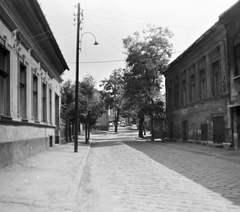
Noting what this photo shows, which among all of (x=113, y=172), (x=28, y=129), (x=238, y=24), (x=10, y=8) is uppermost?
(x=238, y=24)

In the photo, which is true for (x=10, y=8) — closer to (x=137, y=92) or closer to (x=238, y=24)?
(x=238, y=24)

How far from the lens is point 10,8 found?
33.6 ft

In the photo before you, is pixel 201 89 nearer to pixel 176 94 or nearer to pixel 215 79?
pixel 215 79

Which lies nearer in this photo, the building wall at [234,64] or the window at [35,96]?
the window at [35,96]

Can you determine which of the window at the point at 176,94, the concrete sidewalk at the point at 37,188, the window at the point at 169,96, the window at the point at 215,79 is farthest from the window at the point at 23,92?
the window at the point at 169,96

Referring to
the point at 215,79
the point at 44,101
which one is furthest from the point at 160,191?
the point at 215,79

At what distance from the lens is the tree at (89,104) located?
24469 mm

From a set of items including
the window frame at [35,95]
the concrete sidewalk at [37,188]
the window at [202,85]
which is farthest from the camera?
the window at [202,85]

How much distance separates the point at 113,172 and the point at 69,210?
441 centimetres

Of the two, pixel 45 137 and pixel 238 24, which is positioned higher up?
pixel 238 24

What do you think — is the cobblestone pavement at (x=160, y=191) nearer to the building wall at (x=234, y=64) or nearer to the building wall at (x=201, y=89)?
the building wall at (x=234, y=64)

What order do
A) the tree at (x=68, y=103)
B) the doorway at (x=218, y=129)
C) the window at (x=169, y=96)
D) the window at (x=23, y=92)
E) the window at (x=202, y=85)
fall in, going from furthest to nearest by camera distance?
the window at (x=169, y=96), the tree at (x=68, y=103), the window at (x=202, y=85), the doorway at (x=218, y=129), the window at (x=23, y=92)

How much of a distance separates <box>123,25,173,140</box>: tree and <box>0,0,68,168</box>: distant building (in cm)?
1109

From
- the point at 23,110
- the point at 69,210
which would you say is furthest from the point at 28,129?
the point at 69,210
